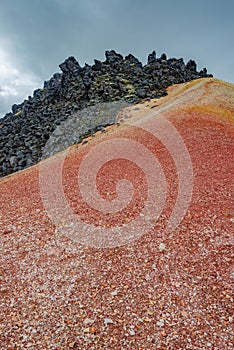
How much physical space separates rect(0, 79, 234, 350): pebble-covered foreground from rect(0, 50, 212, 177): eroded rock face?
34816mm

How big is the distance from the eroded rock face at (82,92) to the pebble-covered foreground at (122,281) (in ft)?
114

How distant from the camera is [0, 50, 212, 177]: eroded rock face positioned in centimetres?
5450

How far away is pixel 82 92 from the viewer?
6425 cm

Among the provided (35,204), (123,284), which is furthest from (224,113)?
(123,284)

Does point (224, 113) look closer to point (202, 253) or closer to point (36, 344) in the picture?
point (202, 253)

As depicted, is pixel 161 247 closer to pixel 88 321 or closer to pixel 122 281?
pixel 122 281

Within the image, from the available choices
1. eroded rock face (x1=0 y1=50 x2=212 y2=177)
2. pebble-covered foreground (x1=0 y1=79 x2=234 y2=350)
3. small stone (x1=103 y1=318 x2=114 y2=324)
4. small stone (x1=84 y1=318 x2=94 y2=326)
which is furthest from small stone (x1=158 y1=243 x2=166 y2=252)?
eroded rock face (x1=0 y1=50 x2=212 y2=177)

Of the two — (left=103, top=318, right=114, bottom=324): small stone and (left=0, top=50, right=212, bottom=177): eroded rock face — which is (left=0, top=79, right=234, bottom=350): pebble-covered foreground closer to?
(left=103, top=318, right=114, bottom=324): small stone

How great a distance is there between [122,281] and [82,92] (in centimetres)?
6175

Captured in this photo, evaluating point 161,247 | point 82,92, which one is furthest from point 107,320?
point 82,92

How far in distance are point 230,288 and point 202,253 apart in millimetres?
1672

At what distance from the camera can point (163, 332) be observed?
6438 mm

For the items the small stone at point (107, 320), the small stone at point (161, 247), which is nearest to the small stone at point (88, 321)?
the small stone at point (107, 320)

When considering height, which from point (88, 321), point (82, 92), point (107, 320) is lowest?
point (107, 320)
